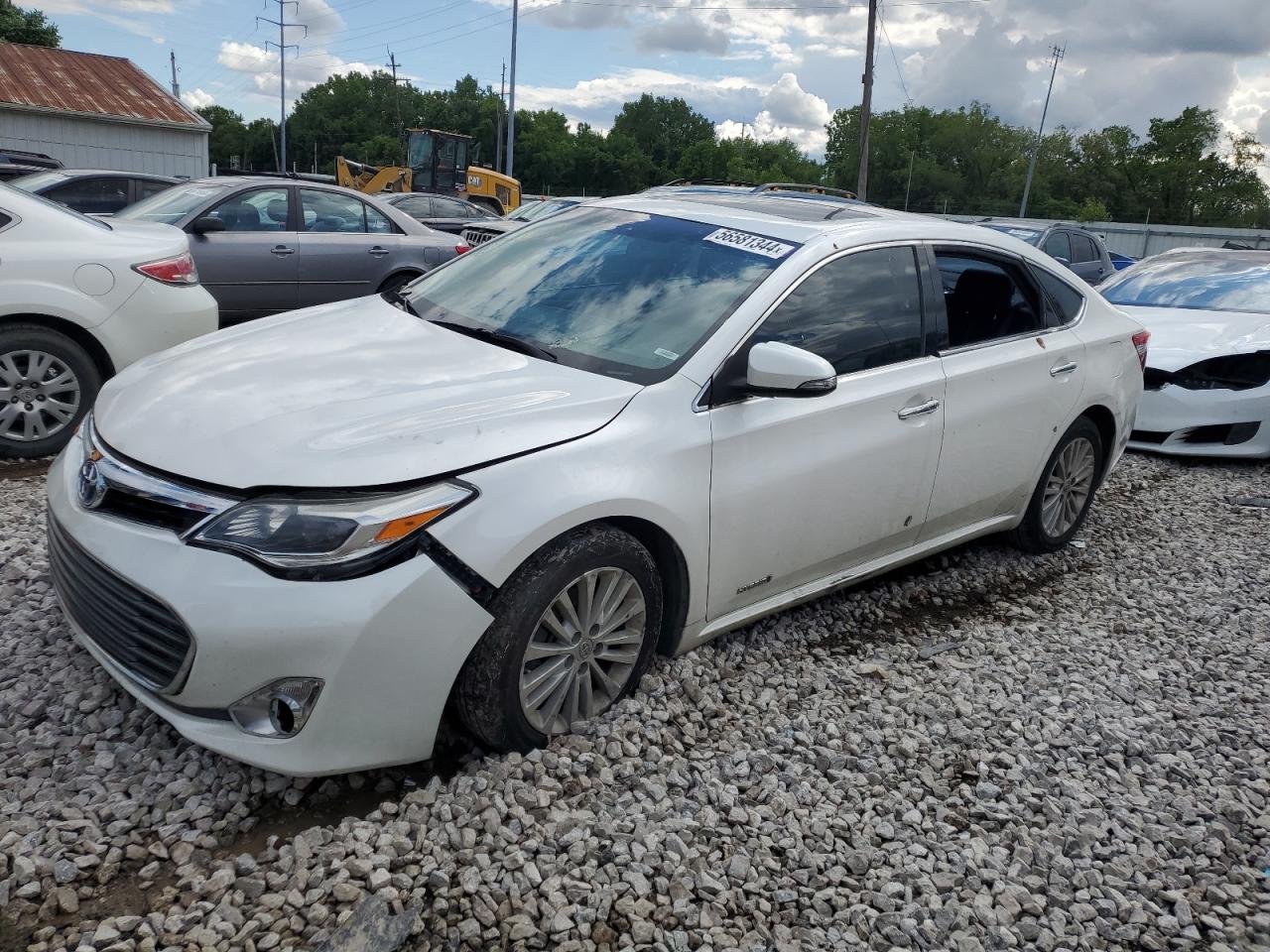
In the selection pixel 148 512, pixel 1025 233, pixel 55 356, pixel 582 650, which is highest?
pixel 1025 233

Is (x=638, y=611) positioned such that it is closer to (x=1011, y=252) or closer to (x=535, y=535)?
(x=535, y=535)

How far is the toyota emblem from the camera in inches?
110

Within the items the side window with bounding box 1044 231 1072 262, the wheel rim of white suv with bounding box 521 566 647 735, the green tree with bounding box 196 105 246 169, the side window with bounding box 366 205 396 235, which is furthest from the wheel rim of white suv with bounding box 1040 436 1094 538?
the green tree with bounding box 196 105 246 169

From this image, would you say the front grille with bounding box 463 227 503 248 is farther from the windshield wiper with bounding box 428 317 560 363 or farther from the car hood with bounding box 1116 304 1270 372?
the windshield wiper with bounding box 428 317 560 363

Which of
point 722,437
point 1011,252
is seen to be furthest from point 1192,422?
point 722,437

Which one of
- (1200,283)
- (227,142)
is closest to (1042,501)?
(1200,283)

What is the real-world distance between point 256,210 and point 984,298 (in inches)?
269

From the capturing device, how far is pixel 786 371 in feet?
10.5

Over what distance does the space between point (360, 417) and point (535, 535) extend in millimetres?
590

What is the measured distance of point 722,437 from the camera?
3264 millimetres

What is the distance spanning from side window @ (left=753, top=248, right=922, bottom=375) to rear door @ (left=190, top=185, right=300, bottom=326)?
649cm

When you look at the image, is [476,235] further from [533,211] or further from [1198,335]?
[1198,335]

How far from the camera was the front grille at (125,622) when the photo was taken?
8.47 feet

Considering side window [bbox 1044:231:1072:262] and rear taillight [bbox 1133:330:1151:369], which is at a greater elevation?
side window [bbox 1044:231:1072:262]
